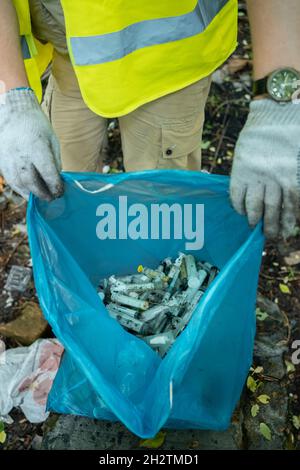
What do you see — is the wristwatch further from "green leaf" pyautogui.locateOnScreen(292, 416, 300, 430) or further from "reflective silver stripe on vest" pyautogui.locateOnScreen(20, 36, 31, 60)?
"green leaf" pyautogui.locateOnScreen(292, 416, 300, 430)

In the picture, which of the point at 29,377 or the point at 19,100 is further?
the point at 29,377

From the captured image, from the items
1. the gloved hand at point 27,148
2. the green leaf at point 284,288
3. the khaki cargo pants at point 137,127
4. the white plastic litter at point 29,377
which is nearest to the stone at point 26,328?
the white plastic litter at point 29,377

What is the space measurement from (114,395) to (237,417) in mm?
631

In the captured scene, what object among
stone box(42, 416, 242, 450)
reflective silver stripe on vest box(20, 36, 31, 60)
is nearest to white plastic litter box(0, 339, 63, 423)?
stone box(42, 416, 242, 450)

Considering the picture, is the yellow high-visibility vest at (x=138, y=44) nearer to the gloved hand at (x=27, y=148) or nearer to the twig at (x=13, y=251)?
the gloved hand at (x=27, y=148)

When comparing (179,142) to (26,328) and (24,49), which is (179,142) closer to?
(24,49)

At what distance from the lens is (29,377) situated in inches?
77.5

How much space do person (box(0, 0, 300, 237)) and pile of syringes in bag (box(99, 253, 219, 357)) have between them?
343 millimetres

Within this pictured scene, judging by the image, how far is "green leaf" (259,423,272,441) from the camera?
1.62 metres

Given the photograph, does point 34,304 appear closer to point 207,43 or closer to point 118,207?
point 118,207

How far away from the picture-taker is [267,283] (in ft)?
7.49

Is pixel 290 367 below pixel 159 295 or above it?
below

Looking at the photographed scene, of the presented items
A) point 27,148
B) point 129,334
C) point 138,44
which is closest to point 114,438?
point 129,334

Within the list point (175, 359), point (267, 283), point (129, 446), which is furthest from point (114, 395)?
point (267, 283)
